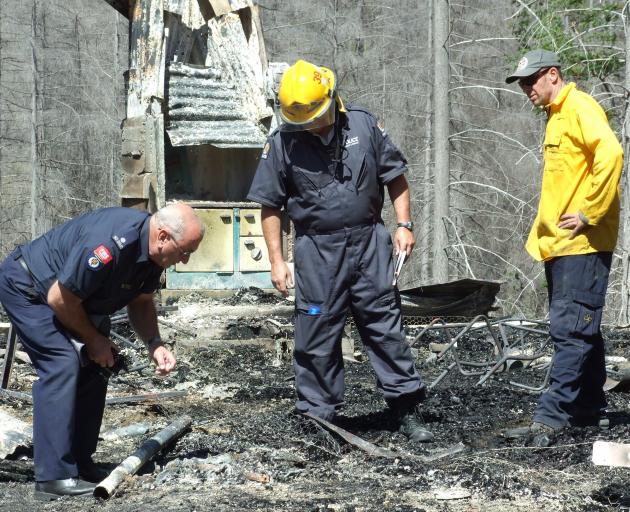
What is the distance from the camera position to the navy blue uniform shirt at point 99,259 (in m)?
4.32

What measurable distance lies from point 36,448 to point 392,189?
249 centimetres

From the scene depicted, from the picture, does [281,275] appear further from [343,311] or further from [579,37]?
[579,37]

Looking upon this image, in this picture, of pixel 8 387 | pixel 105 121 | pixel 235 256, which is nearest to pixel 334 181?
pixel 8 387

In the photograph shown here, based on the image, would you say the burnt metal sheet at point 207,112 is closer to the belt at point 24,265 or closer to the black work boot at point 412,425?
the black work boot at point 412,425

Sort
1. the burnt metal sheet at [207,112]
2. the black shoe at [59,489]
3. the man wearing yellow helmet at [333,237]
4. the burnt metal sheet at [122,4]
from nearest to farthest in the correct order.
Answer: the black shoe at [59,489] → the man wearing yellow helmet at [333,237] → the burnt metal sheet at [122,4] → the burnt metal sheet at [207,112]

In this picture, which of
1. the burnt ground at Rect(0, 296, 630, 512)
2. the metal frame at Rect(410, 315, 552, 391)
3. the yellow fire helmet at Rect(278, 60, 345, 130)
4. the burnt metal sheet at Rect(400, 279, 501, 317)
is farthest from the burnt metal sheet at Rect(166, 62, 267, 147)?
the yellow fire helmet at Rect(278, 60, 345, 130)

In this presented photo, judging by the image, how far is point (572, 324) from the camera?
5.14 m

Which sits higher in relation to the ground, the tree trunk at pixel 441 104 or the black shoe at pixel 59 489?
the tree trunk at pixel 441 104

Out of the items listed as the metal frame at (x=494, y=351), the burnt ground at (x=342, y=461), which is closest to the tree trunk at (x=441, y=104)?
the metal frame at (x=494, y=351)

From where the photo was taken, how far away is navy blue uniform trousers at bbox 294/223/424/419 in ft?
17.9

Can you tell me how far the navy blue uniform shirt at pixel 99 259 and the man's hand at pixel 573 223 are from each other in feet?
7.11

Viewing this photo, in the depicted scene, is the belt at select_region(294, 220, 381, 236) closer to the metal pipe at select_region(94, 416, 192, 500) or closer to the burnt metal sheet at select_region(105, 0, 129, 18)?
the metal pipe at select_region(94, 416, 192, 500)

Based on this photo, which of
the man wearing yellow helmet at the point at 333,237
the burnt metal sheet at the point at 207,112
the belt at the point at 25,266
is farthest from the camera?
the burnt metal sheet at the point at 207,112

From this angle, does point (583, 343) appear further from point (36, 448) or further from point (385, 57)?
point (385, 57)
